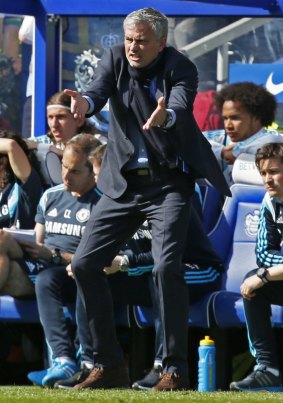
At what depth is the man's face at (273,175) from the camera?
23.4 feet

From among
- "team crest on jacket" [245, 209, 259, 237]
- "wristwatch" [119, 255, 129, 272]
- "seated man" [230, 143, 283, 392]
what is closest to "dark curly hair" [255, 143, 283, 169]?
"seated man" [230, 143, 283, 392]

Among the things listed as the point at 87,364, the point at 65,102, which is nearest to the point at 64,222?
the point at 87,364

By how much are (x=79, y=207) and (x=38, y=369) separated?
4.18 ft

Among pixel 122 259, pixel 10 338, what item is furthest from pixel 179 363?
pixel 10 338

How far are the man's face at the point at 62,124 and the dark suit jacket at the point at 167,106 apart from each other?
6.91 feet

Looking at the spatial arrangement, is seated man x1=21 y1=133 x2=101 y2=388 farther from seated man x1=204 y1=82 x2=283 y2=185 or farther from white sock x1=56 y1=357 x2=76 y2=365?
seated man x1=204 y1=82 x2=283 y2=185

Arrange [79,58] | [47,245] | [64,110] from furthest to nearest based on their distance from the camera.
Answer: [79,58] → [64,110] → [47,245]

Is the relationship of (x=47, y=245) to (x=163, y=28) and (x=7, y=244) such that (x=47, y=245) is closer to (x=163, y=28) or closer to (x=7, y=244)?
(x=7, y=244)

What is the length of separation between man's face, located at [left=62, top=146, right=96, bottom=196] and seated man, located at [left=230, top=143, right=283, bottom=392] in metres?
1.19

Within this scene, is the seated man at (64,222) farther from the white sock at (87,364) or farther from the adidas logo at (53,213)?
the white sock at (87,364)

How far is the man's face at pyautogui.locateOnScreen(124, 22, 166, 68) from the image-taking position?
6.44 metres

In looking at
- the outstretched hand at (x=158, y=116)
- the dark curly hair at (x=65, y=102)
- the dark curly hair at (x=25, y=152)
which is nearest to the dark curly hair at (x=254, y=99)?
the dark curly hair at (x=65, y=102)

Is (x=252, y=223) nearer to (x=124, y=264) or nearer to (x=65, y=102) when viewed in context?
(x=124, y=264)

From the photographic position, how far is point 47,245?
8.00 meters
